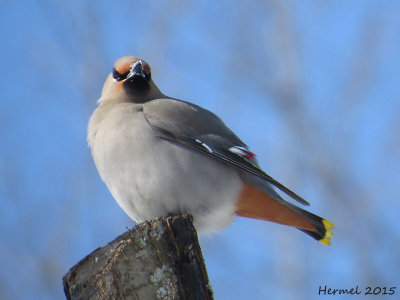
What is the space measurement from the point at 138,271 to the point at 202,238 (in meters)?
2.22

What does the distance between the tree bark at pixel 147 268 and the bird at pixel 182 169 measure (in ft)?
4.93

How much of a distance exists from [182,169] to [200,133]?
44 cm

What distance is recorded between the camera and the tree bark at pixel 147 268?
3.06m

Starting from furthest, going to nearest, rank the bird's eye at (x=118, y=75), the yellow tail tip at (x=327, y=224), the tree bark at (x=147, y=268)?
the bird's eye at (x=118, y=75), the yellow tail tip at (x=327, y=224), the tree bark at (x=147, y=268)

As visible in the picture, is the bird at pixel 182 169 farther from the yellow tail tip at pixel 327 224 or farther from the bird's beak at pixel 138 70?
the bird's beak at pixel 138 70

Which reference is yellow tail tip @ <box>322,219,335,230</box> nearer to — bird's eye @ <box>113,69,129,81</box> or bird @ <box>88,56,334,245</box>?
bird @ <box>88,56,334,245</box>

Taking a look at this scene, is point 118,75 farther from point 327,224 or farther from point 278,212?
point 327,224

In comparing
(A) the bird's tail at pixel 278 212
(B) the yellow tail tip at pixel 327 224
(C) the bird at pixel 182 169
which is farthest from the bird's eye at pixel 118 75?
(B) the yellow tail tip at pixel 327 224

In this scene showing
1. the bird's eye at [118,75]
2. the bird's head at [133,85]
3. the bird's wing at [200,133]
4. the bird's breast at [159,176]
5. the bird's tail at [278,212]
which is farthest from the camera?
the bird's eye at [118,75]

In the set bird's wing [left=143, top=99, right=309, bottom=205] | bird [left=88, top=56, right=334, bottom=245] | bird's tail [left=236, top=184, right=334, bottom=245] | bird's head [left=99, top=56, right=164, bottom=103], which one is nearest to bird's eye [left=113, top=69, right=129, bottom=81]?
bird's head [left=99, top=56, right=164, bottom=103]

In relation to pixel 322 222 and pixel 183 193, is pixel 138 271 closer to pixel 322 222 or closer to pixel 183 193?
pixel 183 193

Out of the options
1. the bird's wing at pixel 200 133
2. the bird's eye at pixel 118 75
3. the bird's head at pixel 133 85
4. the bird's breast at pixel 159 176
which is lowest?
the bird's breast at pixel 159 176

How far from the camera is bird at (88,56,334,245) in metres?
4.85

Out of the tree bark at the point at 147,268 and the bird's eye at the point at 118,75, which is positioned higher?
the bird's eye at the point at 118,75
